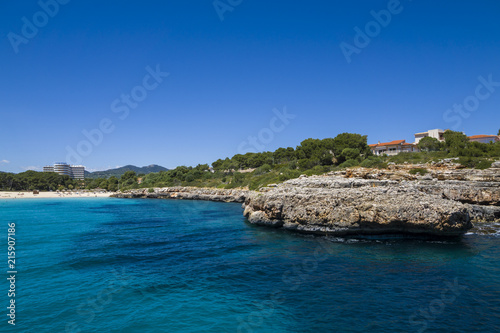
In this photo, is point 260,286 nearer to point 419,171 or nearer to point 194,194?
point 419,171

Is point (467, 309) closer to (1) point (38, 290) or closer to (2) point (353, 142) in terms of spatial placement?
(1) point (38, 290)

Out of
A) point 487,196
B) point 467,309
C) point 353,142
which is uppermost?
point 353,142

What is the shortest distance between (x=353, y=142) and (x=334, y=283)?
62822mm

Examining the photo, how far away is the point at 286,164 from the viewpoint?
266ft

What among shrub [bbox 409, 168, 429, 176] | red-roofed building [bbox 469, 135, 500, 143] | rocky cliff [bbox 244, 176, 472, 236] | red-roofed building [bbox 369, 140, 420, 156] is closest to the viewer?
rocky cliff [bbox 244, 176, 472, 236]

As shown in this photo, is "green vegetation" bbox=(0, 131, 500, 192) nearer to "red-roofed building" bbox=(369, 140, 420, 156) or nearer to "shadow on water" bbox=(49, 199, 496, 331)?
"red-roofed building" bbox=(369, 140, 420, 156)

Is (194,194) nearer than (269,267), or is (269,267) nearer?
(269,267)

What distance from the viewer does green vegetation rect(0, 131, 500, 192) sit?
47438mm

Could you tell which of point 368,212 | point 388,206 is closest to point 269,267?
point 368,212

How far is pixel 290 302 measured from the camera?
1062 cm

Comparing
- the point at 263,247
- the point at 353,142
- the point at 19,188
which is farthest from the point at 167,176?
the point at 263,247

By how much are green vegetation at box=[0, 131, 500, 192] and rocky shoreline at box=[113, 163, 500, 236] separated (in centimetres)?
790

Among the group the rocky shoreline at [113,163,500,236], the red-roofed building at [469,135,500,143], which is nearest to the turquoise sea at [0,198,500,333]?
the rocky shoreline at [113,163,500,236]

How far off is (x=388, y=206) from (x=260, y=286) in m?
12.1
